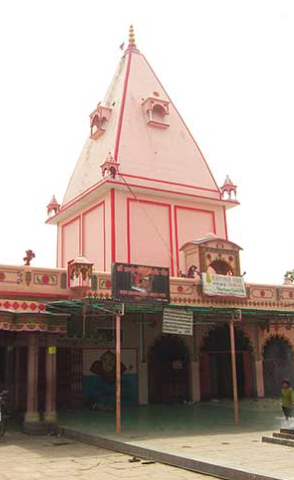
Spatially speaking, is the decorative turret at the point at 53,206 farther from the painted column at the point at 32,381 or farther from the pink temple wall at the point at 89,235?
the painted column at the point at 32,381

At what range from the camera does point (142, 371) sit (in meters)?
17.9

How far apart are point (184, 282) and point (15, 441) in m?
7.60

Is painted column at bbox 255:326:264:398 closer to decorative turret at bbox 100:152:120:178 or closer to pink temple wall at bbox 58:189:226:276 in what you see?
pink temple wall at bbox 58:189:226:276

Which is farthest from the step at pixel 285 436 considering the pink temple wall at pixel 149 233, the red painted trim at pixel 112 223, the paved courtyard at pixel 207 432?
the pink temple wall at pixel 149 233

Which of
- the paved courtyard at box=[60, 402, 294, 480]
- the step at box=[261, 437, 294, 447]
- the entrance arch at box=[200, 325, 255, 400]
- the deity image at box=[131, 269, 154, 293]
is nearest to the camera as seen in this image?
the paved courtyard at box=[60, 402, 294, 480]

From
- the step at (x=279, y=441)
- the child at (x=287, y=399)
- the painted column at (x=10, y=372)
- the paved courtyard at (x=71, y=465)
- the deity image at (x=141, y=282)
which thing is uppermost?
the deity image at (x=141, y=282)

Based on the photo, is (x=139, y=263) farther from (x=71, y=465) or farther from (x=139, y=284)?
(x=71, y=465)

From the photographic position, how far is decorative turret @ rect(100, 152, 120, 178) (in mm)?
19042

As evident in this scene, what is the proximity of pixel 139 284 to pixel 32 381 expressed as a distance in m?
3.81

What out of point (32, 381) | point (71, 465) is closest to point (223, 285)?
point (32, 381)

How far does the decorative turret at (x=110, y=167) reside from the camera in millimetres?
19042

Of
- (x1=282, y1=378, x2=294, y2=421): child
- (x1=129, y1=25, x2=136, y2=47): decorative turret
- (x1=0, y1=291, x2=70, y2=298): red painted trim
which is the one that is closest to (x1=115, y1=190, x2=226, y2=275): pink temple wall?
(x1=0, y1=291, x2=70, y2=298): red painted trim

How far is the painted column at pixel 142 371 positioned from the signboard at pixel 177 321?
13.2 feet

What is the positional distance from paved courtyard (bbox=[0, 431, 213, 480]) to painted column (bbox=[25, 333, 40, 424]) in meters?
1.78
